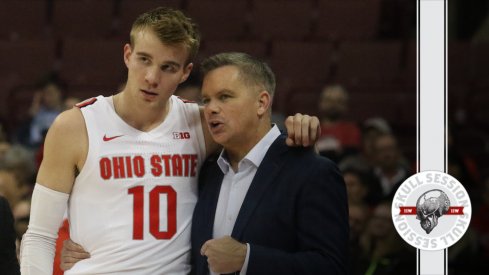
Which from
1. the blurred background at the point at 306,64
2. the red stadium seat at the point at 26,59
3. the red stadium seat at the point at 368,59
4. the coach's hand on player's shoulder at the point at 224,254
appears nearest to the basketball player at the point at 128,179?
the coach's hand on player's shoulder at the point at 224,254

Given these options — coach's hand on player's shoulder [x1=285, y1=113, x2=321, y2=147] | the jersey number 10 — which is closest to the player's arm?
the jersey number 10

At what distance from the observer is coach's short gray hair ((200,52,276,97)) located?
2.53 metres

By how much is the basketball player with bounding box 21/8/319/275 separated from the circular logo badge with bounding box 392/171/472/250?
35cm

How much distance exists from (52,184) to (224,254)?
52cm

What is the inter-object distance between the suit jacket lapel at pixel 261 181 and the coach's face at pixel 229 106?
9 cm

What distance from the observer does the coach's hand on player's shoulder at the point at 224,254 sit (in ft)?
7.57

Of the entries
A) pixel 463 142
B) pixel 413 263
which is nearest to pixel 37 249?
pixel 413 263

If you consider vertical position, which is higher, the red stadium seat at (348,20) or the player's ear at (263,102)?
the red stadium seat at (348,20)

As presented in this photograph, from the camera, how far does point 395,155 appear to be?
4.83m

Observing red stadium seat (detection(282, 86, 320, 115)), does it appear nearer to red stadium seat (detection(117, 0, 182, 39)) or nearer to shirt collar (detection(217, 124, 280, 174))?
red stadium seat (detection(117, 0, 182, 39))

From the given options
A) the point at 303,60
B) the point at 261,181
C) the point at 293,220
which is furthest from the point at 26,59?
the point at 293,220

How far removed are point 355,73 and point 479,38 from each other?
0.85m

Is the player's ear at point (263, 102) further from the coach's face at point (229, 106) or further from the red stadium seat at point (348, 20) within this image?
the red stadium seat at point (348, 20)

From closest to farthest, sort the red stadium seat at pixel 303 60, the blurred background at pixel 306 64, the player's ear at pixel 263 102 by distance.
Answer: the player's ear at pixel 263 102
the blurred background at pixel 306 64
the red stadium seat at pixel 303 60
